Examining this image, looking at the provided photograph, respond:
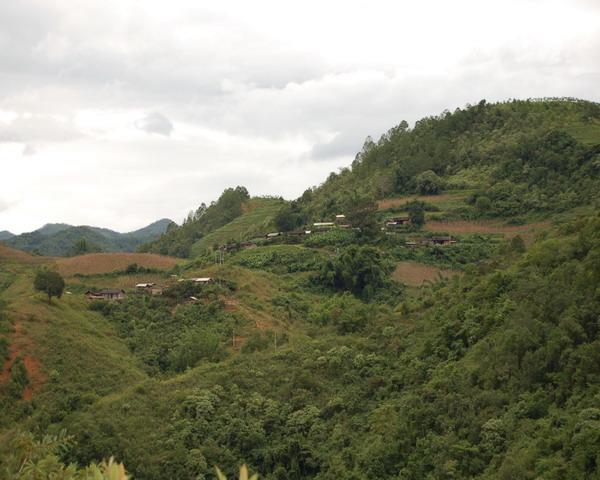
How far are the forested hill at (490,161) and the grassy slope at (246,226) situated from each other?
A: 15.2 ft

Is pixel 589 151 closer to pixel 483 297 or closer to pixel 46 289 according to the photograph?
pixel 483 297

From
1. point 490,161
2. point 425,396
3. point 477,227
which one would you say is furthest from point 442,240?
point 425,396

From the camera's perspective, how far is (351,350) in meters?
32.3

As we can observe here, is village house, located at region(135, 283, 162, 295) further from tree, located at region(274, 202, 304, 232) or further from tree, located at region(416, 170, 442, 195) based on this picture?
tree, located at region(416, 170, 442, 195)

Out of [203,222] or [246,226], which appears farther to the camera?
[203,222]

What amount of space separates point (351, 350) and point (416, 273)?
65.2ft

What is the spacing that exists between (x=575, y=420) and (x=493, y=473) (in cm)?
245

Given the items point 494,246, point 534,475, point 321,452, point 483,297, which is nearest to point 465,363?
point 483,297

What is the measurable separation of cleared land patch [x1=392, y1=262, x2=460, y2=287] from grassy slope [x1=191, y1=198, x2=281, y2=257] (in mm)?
19264

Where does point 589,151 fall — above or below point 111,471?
above

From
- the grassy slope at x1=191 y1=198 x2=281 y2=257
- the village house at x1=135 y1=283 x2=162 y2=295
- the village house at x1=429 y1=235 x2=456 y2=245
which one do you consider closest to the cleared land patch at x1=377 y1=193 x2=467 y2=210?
the village house at x1=429 y1=235 x2=456 y2=245

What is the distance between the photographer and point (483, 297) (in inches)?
1121

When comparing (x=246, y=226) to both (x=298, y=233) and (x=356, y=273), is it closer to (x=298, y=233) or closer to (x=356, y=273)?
(x=298, y=233)

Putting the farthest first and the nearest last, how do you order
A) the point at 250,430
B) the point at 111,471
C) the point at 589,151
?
the point at 589,151 < the point at 250,430 < the point at 111,471
